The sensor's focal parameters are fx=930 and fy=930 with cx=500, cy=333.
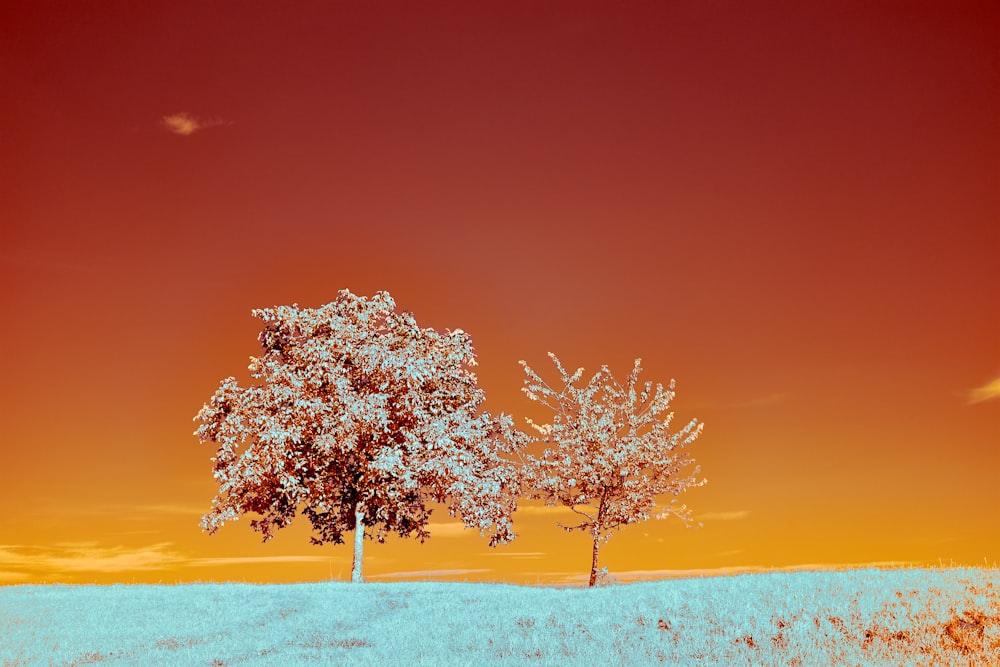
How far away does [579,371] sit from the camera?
39.6 m

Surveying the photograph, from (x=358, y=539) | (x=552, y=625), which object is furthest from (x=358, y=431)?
(x=552, y=625)

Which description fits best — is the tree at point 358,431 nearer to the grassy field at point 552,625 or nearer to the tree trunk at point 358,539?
the tree trunk at point 358,539

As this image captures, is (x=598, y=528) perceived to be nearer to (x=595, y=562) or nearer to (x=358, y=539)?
(x=595, y=562)

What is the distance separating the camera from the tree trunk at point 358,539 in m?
38.3

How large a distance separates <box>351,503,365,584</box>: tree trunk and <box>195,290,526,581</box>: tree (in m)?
0.04

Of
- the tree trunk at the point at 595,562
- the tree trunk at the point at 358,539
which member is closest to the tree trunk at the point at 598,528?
the tree trunk at the point at 595,562

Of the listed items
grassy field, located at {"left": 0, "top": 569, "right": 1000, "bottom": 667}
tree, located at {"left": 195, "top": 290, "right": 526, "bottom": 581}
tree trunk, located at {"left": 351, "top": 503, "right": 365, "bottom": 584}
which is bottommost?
grassy field, located at {"left": 0, "top": 569, "right": 1000, "bottom": 667}

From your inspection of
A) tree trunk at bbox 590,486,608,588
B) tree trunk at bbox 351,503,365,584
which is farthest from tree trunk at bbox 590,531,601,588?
tree trunk at bbox 351,503,365,584

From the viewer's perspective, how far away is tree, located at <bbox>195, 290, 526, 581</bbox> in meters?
37.5

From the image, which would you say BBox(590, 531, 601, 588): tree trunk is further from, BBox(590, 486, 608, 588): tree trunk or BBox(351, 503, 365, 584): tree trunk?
BBox(351, 503, 365, 584): tree trunk

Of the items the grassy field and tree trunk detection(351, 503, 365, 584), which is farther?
tree trunk detection(351, 503, 365, 584)

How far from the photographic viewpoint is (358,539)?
38938mm

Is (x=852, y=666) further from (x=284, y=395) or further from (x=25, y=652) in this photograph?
(x=284, y=395)

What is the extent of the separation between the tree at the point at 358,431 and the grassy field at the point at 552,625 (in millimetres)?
7643
